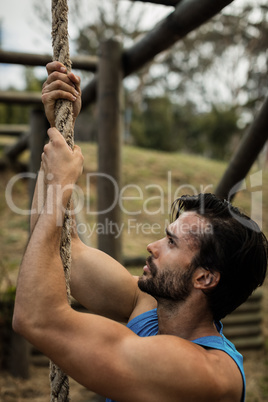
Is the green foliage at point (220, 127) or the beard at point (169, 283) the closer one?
the beard at point (169, 283)

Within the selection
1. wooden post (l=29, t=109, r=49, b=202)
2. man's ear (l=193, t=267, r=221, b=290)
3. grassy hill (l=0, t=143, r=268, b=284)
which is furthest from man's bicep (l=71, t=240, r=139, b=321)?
grassy hill (l=0, t=143, r=268, b=284)

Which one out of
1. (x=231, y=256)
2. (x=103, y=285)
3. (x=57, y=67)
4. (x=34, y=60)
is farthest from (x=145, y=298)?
(x=34, y=60)

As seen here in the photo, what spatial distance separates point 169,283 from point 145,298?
32 centimetres

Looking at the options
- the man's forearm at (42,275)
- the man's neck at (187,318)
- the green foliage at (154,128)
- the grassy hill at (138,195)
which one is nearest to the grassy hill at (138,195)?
the grassy hill at (138,195)

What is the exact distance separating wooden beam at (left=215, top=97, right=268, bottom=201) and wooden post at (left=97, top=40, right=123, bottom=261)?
73cm

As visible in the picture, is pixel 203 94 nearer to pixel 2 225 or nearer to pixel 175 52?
pixel 175 52

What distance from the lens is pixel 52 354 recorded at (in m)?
1.06

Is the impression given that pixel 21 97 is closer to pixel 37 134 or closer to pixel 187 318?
pixel 37 134

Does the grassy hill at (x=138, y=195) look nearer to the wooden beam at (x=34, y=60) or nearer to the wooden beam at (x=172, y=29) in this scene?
the wooden beam at (x=34, y=60)

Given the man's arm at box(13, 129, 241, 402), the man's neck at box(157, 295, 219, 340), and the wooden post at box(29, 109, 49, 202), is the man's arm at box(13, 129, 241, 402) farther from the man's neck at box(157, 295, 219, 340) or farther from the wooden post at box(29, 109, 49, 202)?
the wooden post at box(29, 109, 49, 202)

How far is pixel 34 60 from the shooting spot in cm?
298

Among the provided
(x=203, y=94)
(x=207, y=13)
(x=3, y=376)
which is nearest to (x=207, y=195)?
(x=207, y=13)

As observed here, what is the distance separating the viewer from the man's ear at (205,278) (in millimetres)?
1305

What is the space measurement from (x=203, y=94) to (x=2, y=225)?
688 inches
